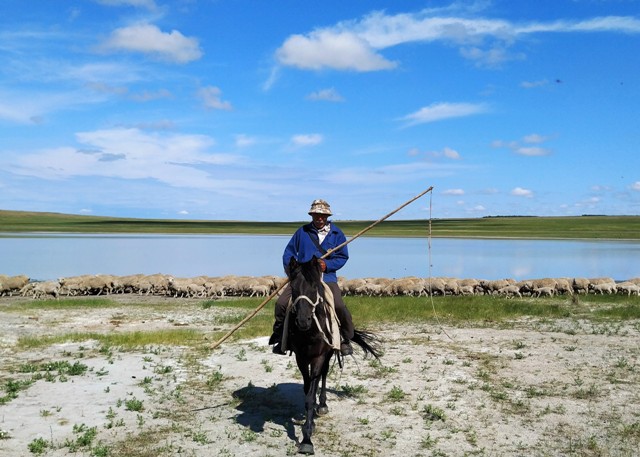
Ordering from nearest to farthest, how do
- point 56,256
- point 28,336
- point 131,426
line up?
point 131,426
point 28,336
point 56,256

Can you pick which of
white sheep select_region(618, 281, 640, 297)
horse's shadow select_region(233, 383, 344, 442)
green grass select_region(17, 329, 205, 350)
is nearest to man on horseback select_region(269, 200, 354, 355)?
horse's shadow select_region(233, 383, 344, 442)

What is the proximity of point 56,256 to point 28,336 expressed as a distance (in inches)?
2086

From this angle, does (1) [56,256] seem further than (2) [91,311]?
Yes

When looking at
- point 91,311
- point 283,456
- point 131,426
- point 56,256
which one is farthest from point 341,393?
point 56,256

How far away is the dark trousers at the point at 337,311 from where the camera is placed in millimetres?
8828

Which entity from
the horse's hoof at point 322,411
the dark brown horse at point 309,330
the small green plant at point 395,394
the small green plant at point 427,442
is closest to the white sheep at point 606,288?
the small green plant at point 395,394

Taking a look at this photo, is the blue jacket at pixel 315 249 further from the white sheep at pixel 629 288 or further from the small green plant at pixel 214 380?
the white sheep at pixel 629 288

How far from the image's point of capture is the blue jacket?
9.12m

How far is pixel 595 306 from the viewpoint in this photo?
2395cm

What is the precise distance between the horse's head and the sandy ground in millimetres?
1882

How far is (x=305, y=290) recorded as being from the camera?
8.09 meters

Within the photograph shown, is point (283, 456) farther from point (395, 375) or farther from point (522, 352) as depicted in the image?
point (522, 352)

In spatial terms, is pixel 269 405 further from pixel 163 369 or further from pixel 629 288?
pixel 629 288

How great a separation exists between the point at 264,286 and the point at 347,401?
24301 mm
